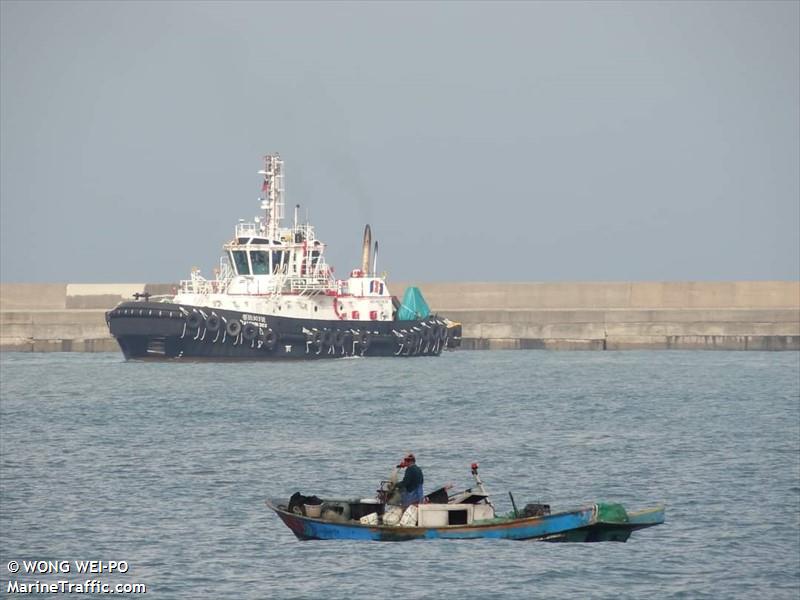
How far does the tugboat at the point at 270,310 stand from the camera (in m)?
69.8

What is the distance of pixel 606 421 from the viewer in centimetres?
4678

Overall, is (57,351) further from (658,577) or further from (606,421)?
(658,577)

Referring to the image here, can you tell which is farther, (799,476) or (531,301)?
(531,301)

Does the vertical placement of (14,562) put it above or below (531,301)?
below

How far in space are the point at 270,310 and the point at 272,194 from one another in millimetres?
6546

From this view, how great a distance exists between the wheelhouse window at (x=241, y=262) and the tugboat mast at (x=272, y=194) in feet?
6.21

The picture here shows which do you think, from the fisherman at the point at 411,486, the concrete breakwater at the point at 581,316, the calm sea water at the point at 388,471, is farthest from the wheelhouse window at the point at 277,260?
the fisherman at the point at 411,486

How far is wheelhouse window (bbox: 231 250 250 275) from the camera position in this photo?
72.8m

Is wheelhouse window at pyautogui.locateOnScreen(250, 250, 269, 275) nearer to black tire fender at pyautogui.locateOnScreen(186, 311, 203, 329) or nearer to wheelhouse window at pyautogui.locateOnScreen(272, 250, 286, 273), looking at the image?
wheelhouse window at pyautogui.locateOnScreen(272, 250, 286, 273)

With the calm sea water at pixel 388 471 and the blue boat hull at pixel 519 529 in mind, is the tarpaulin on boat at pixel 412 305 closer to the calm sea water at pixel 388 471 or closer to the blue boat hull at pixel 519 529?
the calm sea water at pixel 388 471

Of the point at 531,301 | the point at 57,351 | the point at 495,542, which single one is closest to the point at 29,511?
the point at 495,542

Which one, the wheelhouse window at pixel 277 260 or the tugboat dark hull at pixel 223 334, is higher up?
the wheelhouse window at pixel 277 260

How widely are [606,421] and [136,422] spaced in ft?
47.3

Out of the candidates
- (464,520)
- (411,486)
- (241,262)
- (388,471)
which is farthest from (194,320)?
(464,520)
